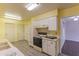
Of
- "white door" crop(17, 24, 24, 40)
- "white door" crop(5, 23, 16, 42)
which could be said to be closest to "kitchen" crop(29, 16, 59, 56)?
"white door" crop(17, 24, 24, 40)

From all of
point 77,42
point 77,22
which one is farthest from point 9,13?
point 77,42

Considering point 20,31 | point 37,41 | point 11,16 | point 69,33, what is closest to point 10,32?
point 20,31

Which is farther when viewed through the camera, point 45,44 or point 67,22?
point 45,44

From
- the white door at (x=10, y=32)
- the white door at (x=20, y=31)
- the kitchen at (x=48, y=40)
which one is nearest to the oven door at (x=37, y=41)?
the kitchen at (x=48, y=40)

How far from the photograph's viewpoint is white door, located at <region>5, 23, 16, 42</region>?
1396mm

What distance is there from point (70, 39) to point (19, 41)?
963 mm

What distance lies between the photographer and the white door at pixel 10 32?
54.9 inches

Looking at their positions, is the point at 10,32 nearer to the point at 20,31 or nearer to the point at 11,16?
the point at 20,31

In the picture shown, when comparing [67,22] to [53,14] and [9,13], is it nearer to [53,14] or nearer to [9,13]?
[53,14]

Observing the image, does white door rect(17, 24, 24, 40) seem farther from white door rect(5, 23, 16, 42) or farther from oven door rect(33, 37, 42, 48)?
oven door rect(33, 37, 42, 48)

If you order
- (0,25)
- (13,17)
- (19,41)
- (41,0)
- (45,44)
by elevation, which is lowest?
(45,44)

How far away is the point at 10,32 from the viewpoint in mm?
1428

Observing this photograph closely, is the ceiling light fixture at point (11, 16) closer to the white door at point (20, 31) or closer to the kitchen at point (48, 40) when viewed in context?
the white door at point (20, 31)

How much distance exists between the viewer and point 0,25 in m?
1.34
